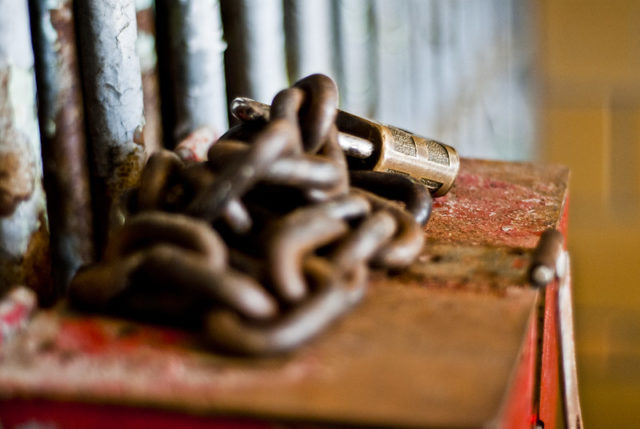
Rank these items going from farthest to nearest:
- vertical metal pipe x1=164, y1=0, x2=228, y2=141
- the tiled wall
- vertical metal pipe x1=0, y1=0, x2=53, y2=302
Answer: the tiled wall
vertical metal pipe x1=164, y1=0, x2=228, y2=141
vertical metal pipe x1=0, y1=0, x2=53, y2=302

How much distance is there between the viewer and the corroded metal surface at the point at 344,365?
25.3 inches

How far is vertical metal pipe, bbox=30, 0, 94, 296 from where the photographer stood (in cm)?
113

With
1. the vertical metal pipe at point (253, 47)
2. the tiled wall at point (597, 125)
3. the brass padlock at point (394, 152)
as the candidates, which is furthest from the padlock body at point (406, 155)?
the tiled wall at point (597, 125)

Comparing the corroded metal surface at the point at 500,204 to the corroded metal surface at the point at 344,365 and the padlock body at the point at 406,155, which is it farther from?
the corroded metal surface at the point at 344,365

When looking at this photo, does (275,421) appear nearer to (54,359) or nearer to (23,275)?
(54,359)

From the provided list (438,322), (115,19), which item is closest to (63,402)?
(438,322)

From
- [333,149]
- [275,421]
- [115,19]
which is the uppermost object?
[115,19]

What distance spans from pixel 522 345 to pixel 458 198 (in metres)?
0.66

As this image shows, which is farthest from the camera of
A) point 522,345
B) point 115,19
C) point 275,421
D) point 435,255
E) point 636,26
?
point 636,26

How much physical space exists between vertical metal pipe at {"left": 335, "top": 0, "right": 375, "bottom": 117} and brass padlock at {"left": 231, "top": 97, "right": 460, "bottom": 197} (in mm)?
854

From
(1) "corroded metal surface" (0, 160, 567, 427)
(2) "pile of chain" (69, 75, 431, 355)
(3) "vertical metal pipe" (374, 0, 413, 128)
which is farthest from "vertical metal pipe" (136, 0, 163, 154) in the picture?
(3) "vertical metal pipe" (374, 0, 413, 128)

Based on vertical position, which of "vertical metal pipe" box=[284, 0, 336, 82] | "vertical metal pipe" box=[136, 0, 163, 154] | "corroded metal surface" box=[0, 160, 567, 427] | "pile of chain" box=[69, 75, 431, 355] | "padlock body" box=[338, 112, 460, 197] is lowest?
"corroded metal surface" box=[0, 160, 567, 427]

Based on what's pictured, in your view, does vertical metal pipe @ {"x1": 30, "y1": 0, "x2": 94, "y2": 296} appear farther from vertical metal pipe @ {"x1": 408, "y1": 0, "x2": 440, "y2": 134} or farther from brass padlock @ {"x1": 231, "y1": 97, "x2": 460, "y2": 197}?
vertical metal pipe @ {"x1": 408, "y1": 0, "x2": 440, "y2": 134}

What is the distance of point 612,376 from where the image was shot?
15.0ft
